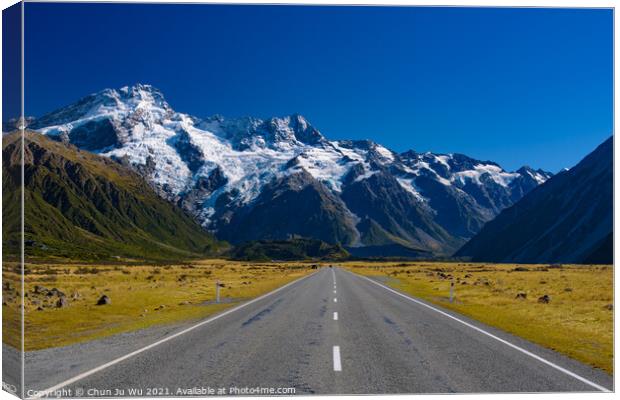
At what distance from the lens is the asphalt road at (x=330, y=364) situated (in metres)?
12.4

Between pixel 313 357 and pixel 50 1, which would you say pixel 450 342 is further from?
pixel 50 1

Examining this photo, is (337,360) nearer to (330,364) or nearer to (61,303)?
(330,364)

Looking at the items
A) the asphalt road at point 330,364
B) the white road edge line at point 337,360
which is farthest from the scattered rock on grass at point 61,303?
the white road edge line at point 337,360

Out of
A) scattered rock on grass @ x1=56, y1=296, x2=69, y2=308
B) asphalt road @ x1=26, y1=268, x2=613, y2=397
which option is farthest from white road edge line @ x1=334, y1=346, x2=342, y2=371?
scattered rock on grass @ x1=56, y1=296, x2=69, y2=308

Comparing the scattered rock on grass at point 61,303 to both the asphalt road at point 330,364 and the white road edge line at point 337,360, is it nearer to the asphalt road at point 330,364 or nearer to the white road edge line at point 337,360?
the asphalt road at point 330,364

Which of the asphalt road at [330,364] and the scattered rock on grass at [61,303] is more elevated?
the scattered rock on grass at [61,303]

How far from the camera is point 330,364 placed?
578 inches

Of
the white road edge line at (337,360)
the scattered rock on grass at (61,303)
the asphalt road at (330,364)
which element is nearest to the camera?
the asphalt road at (330,364)

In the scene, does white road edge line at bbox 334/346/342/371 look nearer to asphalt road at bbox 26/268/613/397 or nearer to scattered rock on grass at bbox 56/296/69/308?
Result: asphalt road at bbox 26/268/613/397

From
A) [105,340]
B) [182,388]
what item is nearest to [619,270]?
[182,388]

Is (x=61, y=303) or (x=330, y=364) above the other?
(x=61, y=303)

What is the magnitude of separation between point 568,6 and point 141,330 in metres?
19.2

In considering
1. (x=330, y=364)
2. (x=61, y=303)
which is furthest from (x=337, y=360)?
(x=61, y=303)

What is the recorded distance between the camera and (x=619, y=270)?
15312 millimetres
